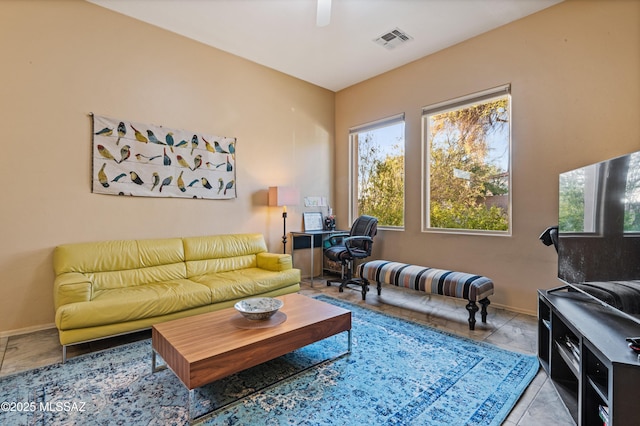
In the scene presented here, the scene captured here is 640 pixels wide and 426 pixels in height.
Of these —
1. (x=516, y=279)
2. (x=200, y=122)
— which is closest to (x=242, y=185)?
(x=200, y=122)

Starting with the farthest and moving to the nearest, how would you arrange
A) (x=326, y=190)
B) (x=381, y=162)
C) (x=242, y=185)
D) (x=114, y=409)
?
1. (x=326, y=190)
2. (x=381, y=162)
3. (x=242, y=185)
4. (x=114, y=409)

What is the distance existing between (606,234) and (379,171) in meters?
3.38

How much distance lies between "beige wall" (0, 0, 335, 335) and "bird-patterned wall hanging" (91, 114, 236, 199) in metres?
0.09

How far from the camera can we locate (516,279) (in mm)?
3324

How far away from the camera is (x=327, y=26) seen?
3.46 meters

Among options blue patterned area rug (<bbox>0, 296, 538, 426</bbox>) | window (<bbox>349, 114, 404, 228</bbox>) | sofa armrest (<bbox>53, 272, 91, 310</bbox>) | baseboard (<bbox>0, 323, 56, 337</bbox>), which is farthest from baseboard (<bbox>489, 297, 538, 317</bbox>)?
baseboard (<bbox>0, 323, 56, 337</bbox>)

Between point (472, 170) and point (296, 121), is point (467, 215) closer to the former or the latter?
point (472, 170)

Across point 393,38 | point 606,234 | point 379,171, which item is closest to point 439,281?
point 606,234

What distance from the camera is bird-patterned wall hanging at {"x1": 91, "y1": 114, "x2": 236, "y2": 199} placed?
3158mm

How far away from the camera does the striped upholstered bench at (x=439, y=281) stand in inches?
112

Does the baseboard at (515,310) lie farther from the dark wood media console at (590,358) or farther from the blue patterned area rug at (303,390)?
the dark wood media console at (590,358)

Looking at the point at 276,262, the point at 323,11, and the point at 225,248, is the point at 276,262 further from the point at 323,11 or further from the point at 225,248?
the point at 323,11

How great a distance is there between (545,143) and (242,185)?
361cm

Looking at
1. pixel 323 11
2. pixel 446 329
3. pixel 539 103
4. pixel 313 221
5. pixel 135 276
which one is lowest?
pixel 446 329
